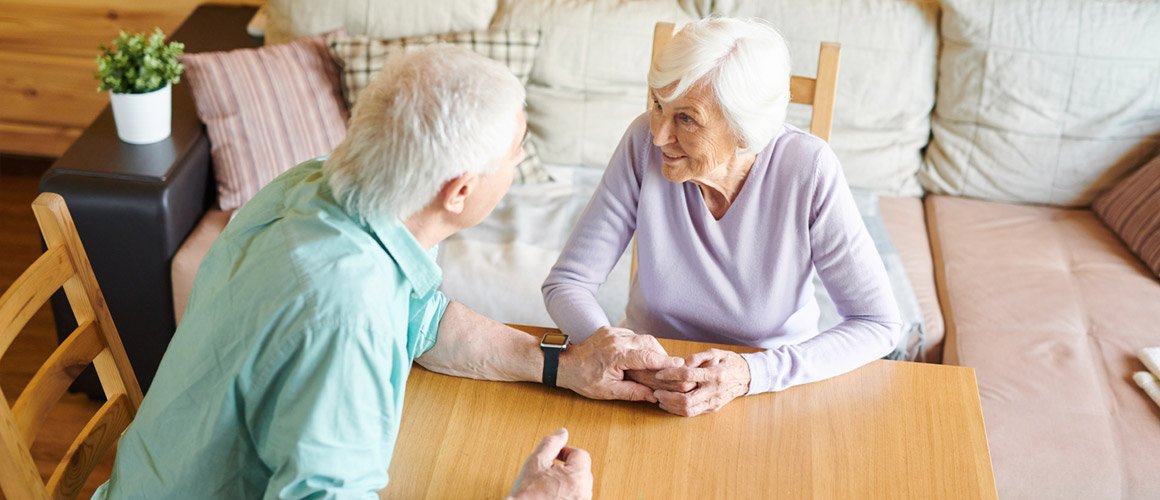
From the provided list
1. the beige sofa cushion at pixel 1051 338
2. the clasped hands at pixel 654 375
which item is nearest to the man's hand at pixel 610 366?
the clasped hands at pixel 654 375

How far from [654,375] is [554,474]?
0.25m

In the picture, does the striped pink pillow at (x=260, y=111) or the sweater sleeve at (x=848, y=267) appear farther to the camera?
the striped pink pillow at (x=260, y=111)

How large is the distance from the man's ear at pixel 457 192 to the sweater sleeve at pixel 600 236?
52cm

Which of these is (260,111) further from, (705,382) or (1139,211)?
(1139,211)

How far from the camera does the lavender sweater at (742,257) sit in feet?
5.53

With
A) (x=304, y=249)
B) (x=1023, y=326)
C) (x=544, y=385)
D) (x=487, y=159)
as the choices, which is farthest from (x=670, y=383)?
(x=1023, y=326)

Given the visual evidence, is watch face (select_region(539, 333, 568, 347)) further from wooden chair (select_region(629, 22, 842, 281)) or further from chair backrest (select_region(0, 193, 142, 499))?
chair backrest (select_region(0, 193, 142, 499))

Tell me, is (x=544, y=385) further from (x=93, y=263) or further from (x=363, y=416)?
(x=93, y=263)

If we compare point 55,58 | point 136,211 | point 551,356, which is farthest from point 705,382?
point 55,58

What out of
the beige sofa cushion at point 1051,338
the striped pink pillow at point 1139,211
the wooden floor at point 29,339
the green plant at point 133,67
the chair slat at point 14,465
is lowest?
the wooden floor at point 29,339

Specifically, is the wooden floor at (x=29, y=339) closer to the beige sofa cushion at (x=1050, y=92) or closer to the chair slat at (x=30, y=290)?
the chair slat at (x=30, y=290)

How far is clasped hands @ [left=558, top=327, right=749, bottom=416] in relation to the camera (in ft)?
4.79

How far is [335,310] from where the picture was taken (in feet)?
3.82

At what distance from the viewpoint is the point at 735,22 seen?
1.64m
